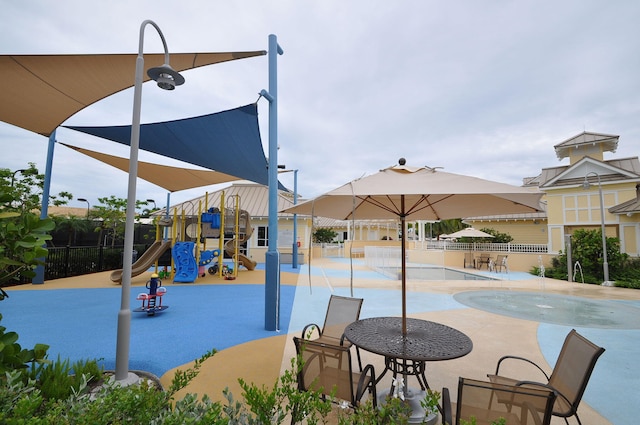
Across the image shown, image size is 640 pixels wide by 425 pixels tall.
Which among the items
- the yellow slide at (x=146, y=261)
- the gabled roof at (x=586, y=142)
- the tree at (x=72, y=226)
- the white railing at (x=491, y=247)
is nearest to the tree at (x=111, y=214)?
the tree at (x=72, y=226)

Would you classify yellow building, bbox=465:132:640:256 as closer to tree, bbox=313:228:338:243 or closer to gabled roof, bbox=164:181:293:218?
gabled roof, bbox=164:181:293:218

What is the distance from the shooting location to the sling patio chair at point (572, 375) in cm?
229

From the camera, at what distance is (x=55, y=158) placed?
1058 centimetres

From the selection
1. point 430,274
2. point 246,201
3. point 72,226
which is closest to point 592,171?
point 430,274

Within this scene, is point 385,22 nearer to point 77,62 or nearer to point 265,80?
point 265,80

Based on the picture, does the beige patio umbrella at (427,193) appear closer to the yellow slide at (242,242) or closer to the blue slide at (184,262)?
the blue slide at (184,262)

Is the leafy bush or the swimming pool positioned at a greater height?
the leafy bush

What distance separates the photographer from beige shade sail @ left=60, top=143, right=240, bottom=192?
967cm

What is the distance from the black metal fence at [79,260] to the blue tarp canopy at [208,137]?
747cm

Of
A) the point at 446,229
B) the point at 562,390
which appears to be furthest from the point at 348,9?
the point at 446,229

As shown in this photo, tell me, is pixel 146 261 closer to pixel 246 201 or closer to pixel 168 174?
pixel 168 174

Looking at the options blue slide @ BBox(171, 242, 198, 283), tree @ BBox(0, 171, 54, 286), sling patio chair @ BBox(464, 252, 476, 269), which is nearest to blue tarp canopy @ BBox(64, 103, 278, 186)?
tree @ BBox(0, 171, 54, 286)

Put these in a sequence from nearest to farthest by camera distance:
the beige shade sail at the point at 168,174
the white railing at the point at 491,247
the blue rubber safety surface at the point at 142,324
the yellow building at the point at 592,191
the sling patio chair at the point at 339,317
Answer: the sling patio chair at the point at 339,317, the blue rubber safety surface at the point at 142,324, the beige shade sail at the point at 168,174, the yellow building at the point at 592,191, the white railing at the point at 491,247

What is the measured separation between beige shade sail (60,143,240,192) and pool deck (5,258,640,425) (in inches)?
178
